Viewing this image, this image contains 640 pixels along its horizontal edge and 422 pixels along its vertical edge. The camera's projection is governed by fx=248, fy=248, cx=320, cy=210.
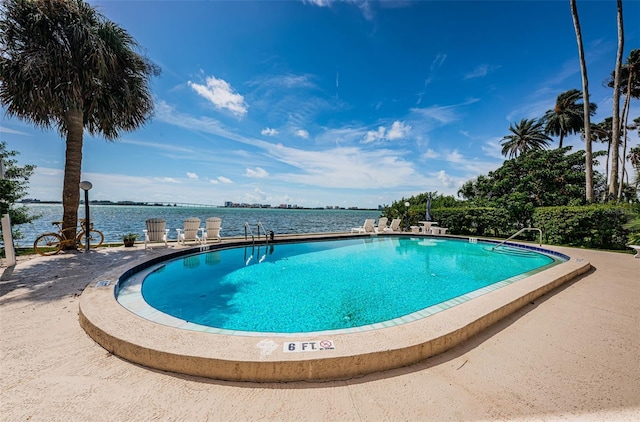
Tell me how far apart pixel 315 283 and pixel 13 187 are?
855 centimetres

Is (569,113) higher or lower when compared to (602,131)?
higher

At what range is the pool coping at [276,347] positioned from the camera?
2.14 m

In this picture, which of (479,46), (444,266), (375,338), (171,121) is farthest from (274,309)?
(171,121)

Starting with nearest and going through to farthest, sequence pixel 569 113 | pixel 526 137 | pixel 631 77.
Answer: pixel 631 77 → pixel 569 113 → pixel 526 137

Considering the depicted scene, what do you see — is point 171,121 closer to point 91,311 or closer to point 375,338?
point 91,311

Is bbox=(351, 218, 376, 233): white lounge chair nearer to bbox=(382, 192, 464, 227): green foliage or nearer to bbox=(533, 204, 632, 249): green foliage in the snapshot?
bbox=(382, 192, 464, 227): green foliage

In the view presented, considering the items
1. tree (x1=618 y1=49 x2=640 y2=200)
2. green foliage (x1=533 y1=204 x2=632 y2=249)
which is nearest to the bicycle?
green foliage (x1=533 y1=204 x2=632 y2=249)

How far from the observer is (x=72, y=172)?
315 inches

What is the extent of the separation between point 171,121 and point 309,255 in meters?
12.4

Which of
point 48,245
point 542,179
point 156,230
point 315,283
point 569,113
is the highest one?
point 569,113

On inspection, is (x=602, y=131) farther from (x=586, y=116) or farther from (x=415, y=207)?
(x=415, y=207)

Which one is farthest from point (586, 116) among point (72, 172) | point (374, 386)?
point (72, 172)

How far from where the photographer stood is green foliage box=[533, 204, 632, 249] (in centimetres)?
963

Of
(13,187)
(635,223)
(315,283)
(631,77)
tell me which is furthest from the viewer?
(631,77)
